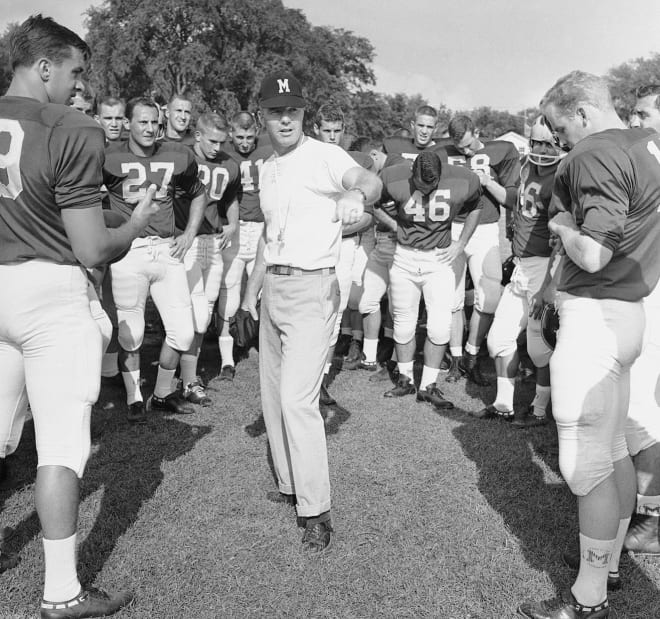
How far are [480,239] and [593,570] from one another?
442cm

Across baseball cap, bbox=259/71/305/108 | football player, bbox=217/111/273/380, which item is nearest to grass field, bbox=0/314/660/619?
football player, bbox=217/111/273/380

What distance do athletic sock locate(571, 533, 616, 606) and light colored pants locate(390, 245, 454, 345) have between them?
329 centimetres

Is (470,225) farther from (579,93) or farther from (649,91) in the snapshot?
(579,93)

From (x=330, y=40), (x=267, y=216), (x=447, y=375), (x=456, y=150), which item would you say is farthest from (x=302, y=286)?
(x=330, y=40)

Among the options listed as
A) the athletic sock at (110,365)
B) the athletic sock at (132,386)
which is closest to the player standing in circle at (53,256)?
the athletic sock at (132,386)

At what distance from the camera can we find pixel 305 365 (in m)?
3.52

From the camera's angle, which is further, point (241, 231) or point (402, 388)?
point (241, 231)

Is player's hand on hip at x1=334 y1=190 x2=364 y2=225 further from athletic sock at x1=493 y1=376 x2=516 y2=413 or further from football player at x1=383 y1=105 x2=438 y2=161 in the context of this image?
football player at x1=383 y1=105 x2=438 y2=161

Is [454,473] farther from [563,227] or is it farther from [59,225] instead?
[59,225]

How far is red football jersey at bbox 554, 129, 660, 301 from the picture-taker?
2529 millimetres

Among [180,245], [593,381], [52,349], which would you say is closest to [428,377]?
[180,245]

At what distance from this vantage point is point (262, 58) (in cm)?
3734

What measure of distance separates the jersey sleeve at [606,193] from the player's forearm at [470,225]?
3.55 meters

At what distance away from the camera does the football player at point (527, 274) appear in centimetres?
527
